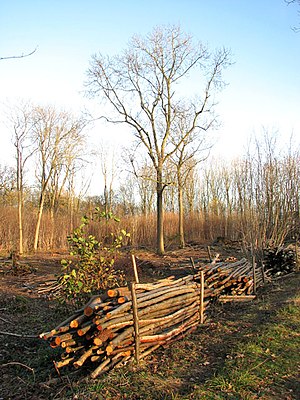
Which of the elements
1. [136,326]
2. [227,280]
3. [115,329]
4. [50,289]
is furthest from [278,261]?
[115,329]

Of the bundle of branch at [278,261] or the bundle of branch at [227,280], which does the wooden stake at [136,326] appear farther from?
the bundle of branch at [278,261]

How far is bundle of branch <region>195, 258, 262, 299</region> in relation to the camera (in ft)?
23.2

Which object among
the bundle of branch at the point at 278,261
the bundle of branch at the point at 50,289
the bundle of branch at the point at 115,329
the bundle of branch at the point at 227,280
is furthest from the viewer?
the bundle of branch at the point at 278,261

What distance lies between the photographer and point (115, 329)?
419 centimetres

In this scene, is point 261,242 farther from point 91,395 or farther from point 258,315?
point 91,395

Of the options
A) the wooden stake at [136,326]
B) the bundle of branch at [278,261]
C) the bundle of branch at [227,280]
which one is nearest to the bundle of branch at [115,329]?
the wooden stake at [136,326]

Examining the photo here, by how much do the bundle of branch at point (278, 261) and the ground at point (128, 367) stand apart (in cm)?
262

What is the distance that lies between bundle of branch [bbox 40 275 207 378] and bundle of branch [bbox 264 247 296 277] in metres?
6.42

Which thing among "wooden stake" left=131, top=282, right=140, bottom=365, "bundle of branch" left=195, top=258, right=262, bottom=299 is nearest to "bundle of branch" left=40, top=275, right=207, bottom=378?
"wooden stake" left=131, top=282, right=140, bottom=365

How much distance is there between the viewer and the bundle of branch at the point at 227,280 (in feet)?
23.2

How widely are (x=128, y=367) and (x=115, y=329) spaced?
1.40 feet

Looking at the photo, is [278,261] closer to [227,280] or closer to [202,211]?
[227,280]

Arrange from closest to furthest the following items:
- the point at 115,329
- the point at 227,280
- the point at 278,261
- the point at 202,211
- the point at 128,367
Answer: the point at 128,367 → the point at 115,329 → the point at 227,280 → the point at 278,261 → the point at 202,211

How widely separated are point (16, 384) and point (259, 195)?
353 inches
